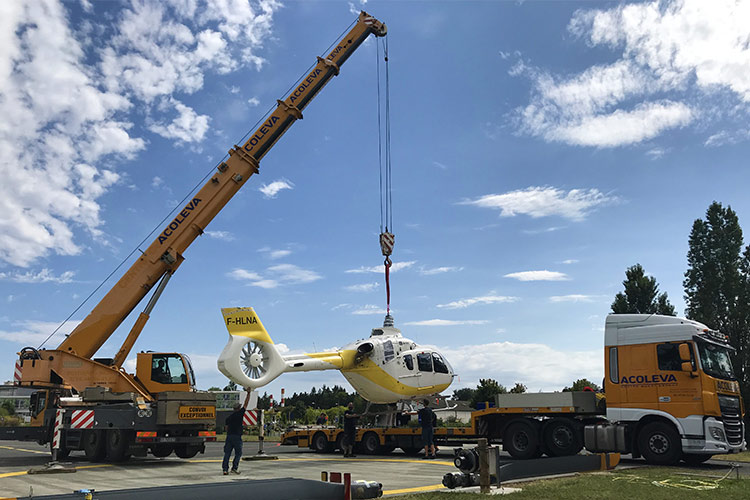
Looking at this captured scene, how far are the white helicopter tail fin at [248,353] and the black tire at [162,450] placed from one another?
11.4ft

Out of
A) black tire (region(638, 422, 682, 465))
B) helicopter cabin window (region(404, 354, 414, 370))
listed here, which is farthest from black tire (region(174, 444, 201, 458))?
black tire (region(638, 422, 682, 465))

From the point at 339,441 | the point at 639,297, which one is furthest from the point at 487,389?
the point at 339,441

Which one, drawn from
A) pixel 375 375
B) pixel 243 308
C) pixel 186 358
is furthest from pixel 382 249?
pixel 186 358

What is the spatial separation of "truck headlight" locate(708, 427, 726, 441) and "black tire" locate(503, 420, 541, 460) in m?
4.26

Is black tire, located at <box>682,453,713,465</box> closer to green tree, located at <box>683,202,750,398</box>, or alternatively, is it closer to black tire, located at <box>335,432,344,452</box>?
black tire, located at <box>335,432,344,452</box>

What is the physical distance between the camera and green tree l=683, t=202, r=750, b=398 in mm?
35906

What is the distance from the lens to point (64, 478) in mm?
13242

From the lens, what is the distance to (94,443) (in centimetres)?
1731

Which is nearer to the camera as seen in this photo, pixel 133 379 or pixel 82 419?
pixel 82 419

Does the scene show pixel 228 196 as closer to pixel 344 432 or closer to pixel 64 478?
pixel 344 432

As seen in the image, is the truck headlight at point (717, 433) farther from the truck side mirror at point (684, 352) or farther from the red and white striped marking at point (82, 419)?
the red and white striped marking at point (82, 419)

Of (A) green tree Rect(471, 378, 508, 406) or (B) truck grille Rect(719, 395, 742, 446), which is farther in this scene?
(A) green tree Rect(471, 378, 508, 406)

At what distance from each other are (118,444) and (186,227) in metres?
6.78

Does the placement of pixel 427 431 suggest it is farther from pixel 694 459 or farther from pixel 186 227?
pixel 186 227
